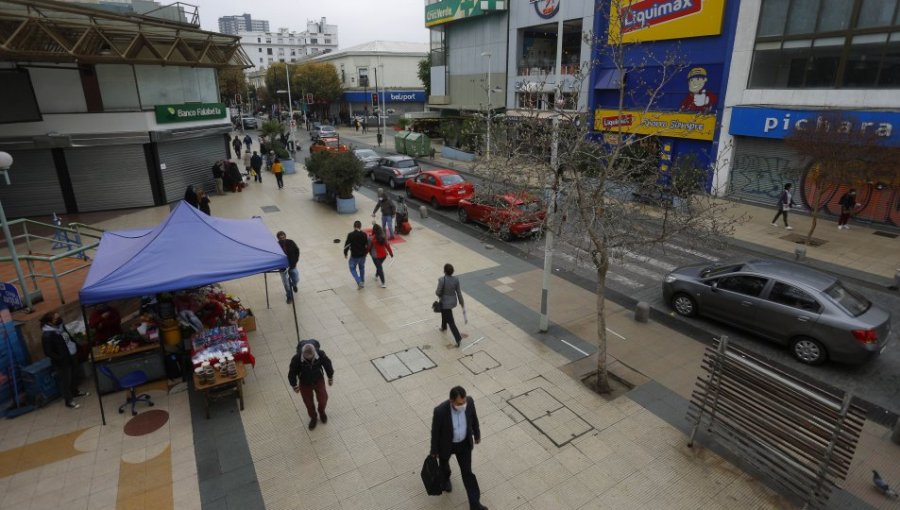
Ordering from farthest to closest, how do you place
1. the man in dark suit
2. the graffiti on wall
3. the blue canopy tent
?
the graffiti on wall
the blue canopy tent
the man in dark suit

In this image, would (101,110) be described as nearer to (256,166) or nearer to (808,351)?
(256,166)

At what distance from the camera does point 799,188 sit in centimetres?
2058

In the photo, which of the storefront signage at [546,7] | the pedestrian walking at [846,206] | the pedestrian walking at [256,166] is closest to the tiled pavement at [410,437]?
the pedestrian walking at [846,206]

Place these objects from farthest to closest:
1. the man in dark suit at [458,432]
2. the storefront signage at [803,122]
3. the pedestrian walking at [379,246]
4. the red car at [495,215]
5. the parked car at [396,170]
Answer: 1. the parked car at [396,170]
2. the storefront signage at [803,122]
3. the red car at [495,215]
4. the pedestrian walking at [379,246]
5. the man in dark suit at [458,432]

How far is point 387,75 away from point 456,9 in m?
28.6

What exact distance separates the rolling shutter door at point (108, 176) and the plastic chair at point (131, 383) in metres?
14.9

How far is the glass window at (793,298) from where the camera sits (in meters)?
9.03

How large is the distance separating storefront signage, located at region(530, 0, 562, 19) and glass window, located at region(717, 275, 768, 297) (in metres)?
27.8

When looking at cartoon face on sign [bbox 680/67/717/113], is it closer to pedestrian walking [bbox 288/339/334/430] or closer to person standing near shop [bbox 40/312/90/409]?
pedestrian walking [bbox 288/339/334/430]

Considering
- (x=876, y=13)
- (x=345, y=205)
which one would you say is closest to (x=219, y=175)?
(x=345, y=205)

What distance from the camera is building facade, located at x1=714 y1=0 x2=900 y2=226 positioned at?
58.0 ft

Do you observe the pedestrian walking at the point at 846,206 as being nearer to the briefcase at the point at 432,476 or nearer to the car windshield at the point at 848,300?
the car windshield at the point at 848,300

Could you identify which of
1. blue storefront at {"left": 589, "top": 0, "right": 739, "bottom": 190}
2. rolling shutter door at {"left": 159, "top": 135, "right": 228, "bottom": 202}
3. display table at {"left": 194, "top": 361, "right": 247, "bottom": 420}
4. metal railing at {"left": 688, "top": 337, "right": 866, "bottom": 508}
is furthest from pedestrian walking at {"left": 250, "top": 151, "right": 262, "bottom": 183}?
metal railing at {"left": 688, "top": 337, "right": 866, "bottom": 508}

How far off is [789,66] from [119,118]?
27253mm
